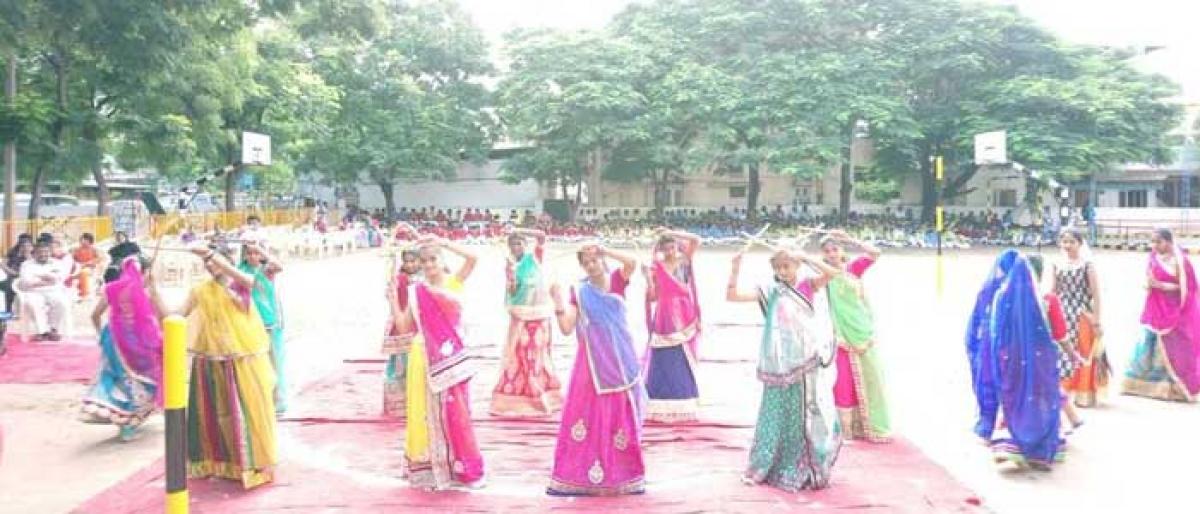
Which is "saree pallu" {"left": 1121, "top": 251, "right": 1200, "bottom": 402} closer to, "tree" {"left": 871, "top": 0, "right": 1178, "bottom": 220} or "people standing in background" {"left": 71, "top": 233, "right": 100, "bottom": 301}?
"people standing in background" {"left": 71, "top": 233, "right": 100, "bottom": 301}

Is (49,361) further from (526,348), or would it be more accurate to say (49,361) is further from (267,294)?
(526,348)

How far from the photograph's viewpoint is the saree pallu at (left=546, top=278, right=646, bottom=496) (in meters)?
5.87

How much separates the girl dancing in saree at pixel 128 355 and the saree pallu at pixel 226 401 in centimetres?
150

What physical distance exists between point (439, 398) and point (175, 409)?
9.03ft

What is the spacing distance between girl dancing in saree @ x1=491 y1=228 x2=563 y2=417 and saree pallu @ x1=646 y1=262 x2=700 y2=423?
1.01 metres

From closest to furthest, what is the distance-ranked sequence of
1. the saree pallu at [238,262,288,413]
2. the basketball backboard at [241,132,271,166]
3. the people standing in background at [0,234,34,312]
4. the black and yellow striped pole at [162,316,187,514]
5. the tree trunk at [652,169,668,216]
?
the black and yellow striped pole at [162,316,187,514]
the saree pallu at [238,262,288,413]
the people standing in background at [0,234,34,312]
the basketball backboard at [241,132,271,166]
the tree trunk at [652,169,668,216]

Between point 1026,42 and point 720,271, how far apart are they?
16.5 meters

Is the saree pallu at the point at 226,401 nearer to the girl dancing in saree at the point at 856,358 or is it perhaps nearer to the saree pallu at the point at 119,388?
the saree pallu at the point at 119,388

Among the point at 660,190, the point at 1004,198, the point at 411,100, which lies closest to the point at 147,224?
the point at 411,100

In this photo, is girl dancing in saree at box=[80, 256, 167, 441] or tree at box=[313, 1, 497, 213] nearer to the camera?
girl dancing in saree at box=[80, 256, 167, 441]

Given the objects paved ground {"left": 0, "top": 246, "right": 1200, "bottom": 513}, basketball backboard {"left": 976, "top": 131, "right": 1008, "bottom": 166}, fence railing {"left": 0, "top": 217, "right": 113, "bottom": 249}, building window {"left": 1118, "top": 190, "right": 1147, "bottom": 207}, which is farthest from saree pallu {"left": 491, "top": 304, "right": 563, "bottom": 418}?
building window {"left": 1118, "top": 190, "right": 1147, "bottom": 207}

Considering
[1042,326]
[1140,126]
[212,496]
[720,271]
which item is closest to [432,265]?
[212,496]

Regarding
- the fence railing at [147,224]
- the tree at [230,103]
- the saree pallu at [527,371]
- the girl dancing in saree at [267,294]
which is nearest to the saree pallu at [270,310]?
the girl dancing in saree at [267,294]

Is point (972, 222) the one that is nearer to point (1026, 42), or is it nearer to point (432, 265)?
point (1026, 42)
